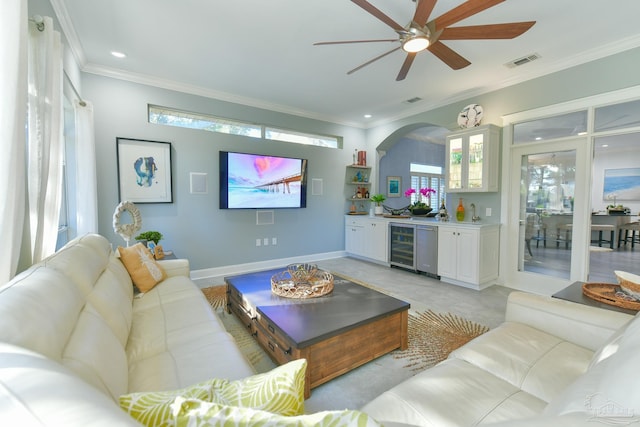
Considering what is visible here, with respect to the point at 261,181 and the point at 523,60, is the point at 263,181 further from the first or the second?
the point at 523,60

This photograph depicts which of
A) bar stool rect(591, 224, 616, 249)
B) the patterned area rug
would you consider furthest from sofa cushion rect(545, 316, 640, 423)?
bar stool rect(591, 224, 616, 249)

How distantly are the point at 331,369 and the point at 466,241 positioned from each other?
9.43 feet

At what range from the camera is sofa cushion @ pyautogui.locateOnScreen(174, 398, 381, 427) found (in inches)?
19.6

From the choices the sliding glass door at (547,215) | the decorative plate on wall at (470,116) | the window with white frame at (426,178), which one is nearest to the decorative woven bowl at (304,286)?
the sliding glass door at (547,215)

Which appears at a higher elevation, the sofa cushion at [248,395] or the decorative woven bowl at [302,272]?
the sofa cushion at [248,395]

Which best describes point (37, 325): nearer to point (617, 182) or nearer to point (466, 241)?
point (466, 241)

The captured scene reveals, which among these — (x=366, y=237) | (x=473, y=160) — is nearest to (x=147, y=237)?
(x=366, y=237)

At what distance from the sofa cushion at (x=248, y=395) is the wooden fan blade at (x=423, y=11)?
223 cm

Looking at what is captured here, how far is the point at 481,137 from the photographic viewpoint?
151 inches

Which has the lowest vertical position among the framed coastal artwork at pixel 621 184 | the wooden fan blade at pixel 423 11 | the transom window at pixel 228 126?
the framed coastal artwork at pixel 621 184

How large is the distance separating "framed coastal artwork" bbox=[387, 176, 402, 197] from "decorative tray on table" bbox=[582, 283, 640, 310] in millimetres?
4851

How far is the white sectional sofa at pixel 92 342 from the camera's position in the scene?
0.42 metres

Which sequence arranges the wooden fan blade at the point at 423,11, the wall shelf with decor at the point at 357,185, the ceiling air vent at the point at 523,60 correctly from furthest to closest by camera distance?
the wall shelf with decor at the point at 357,185, the ceiling air vent at the point at 523,60, the wooden fan blade at the point at 423,11

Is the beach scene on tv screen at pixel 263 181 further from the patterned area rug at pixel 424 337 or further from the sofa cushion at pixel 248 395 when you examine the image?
the sofa cushion at pixel 248 395
